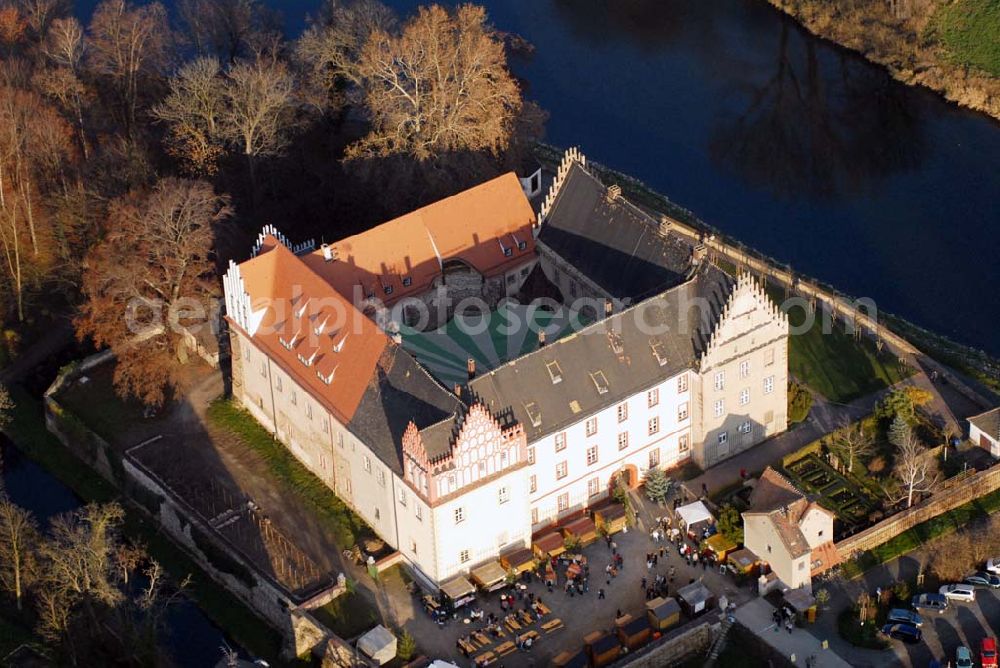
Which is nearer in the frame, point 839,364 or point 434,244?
point 839,364

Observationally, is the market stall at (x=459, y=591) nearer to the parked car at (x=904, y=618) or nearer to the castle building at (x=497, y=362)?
the castle building at (x=497, y=362)

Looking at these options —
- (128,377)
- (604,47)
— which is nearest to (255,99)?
(128,377)

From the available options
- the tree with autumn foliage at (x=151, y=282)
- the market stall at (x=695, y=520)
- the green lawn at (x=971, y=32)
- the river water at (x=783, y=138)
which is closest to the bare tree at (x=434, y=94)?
the tree with autumn foliage at (x=151, y=282)

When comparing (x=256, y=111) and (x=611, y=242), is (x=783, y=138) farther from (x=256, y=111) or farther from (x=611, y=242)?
(x=256, y=111)

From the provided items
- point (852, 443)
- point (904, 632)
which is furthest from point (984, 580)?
point (852, 443)

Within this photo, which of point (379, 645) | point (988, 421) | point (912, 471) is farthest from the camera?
point (988, 421)
